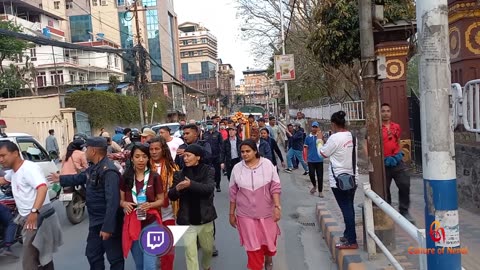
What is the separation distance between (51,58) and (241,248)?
4889cm

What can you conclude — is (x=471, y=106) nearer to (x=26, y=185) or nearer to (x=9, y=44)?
(x=26, y=185)

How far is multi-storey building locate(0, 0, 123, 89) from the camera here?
46.1 m

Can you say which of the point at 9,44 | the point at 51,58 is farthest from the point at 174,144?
the point at 51,58

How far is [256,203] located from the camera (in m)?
4.64

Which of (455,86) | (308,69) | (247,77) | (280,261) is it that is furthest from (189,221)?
(247,77)

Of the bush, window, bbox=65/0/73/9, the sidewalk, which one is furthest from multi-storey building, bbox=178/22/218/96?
the sidewalk

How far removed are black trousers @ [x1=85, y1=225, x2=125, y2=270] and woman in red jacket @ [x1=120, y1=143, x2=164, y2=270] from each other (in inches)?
6.2

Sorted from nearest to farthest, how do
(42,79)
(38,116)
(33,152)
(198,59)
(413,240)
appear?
1. (413,240)
2. (33,152)
3. (38,116)
4. (42,79)
5. (198,59)

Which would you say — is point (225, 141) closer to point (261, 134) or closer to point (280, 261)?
point (261, 134)

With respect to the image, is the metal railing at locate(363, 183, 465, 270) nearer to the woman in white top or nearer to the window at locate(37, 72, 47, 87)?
the woman in white top

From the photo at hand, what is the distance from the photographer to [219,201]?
9719 mm

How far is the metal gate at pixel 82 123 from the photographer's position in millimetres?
28547

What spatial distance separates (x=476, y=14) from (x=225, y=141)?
5670 mm

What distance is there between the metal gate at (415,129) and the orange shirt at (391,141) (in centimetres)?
396
